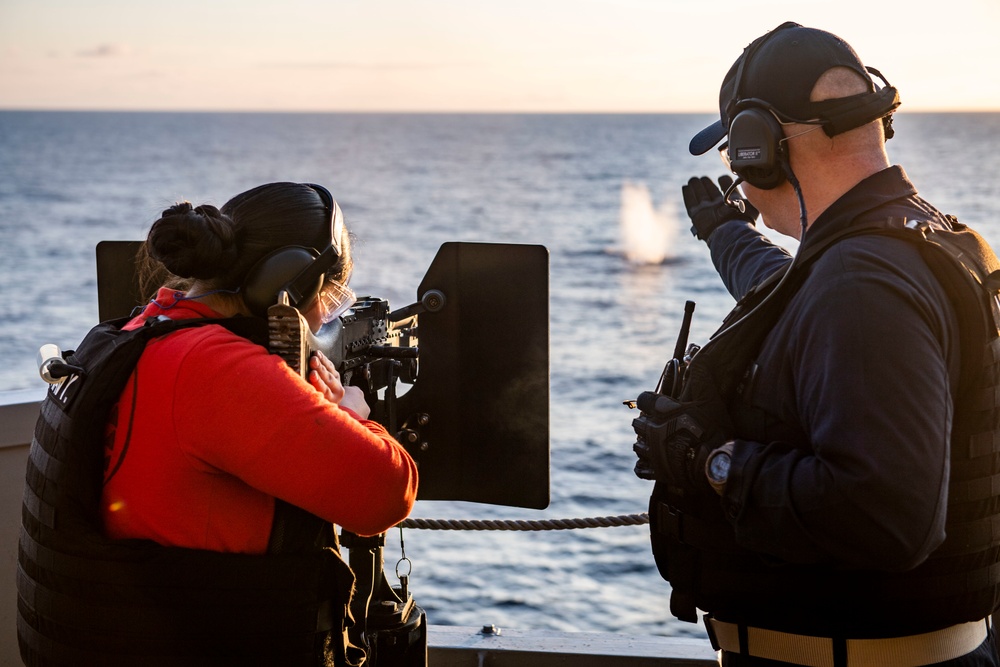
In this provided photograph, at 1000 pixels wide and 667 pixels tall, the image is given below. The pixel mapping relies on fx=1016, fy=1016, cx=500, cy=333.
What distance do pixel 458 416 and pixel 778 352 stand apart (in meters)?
1.33

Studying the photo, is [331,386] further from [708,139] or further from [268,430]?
[708,139]

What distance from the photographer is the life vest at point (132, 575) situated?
6.23ft

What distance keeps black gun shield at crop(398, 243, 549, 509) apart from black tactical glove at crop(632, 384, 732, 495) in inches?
33.2

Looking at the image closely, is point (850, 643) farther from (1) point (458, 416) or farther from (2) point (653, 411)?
(1) point (458, 416)

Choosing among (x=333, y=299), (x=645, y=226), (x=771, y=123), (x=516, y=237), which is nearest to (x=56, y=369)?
(x=333, y=299)

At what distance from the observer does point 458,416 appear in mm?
3061

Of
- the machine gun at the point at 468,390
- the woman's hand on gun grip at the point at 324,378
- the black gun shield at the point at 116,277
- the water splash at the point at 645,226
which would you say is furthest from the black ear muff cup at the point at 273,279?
the water splash at the point at 645,226

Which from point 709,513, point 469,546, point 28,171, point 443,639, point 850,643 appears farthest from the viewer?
point 28,171

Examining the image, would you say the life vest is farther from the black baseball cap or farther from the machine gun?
the black baseball cap

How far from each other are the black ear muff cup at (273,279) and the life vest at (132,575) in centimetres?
5

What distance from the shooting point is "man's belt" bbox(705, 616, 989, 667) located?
6.43 feet

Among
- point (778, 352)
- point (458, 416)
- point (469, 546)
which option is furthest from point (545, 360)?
point (469, 546)

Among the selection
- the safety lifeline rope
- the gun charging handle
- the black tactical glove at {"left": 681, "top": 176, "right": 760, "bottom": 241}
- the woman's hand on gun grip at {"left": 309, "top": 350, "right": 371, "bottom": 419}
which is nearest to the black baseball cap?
the black tactical glove at {"left": 681, "top": 176, "right": 760, "bottom": 241}

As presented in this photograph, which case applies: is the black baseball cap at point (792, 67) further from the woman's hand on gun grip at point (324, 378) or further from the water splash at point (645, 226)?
the water splash at point (645, 226)
